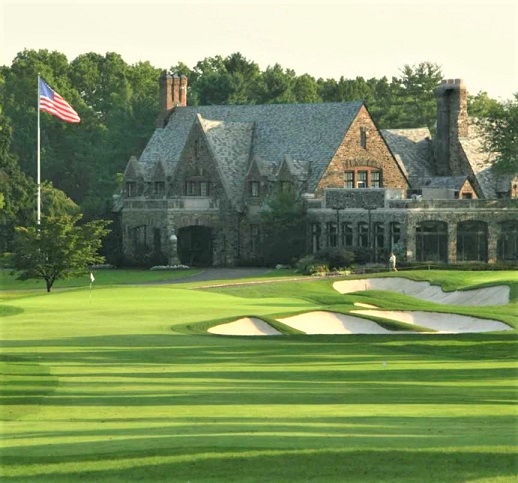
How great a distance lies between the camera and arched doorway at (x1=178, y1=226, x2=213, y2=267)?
100062 mm

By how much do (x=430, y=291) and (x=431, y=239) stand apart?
17.7m

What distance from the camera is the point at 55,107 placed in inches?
3287

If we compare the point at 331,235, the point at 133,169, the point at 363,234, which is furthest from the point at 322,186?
the point at 133,169

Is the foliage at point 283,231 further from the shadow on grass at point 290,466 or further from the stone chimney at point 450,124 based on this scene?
the shadow on grass at point 290,466

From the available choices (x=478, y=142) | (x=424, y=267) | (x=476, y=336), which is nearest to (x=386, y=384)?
(x=476, y=336)

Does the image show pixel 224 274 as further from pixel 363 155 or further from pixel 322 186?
pixel 363 155

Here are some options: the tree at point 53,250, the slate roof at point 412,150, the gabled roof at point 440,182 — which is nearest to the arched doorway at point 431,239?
the gabled roof at point 440,182

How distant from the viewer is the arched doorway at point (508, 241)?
304 ft

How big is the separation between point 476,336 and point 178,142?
64916 millimetres

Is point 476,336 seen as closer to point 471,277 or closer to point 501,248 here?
point 471,277

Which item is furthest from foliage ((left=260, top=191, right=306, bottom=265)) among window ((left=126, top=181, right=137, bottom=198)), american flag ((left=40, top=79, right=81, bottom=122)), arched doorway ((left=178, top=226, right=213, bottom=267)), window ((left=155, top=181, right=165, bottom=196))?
american flag ((left=40, top=79, right=81, bottom=122))

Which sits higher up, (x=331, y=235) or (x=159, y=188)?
(x=159, y=188)

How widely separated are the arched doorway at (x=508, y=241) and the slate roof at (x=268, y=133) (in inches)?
487

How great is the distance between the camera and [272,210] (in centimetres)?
9600
